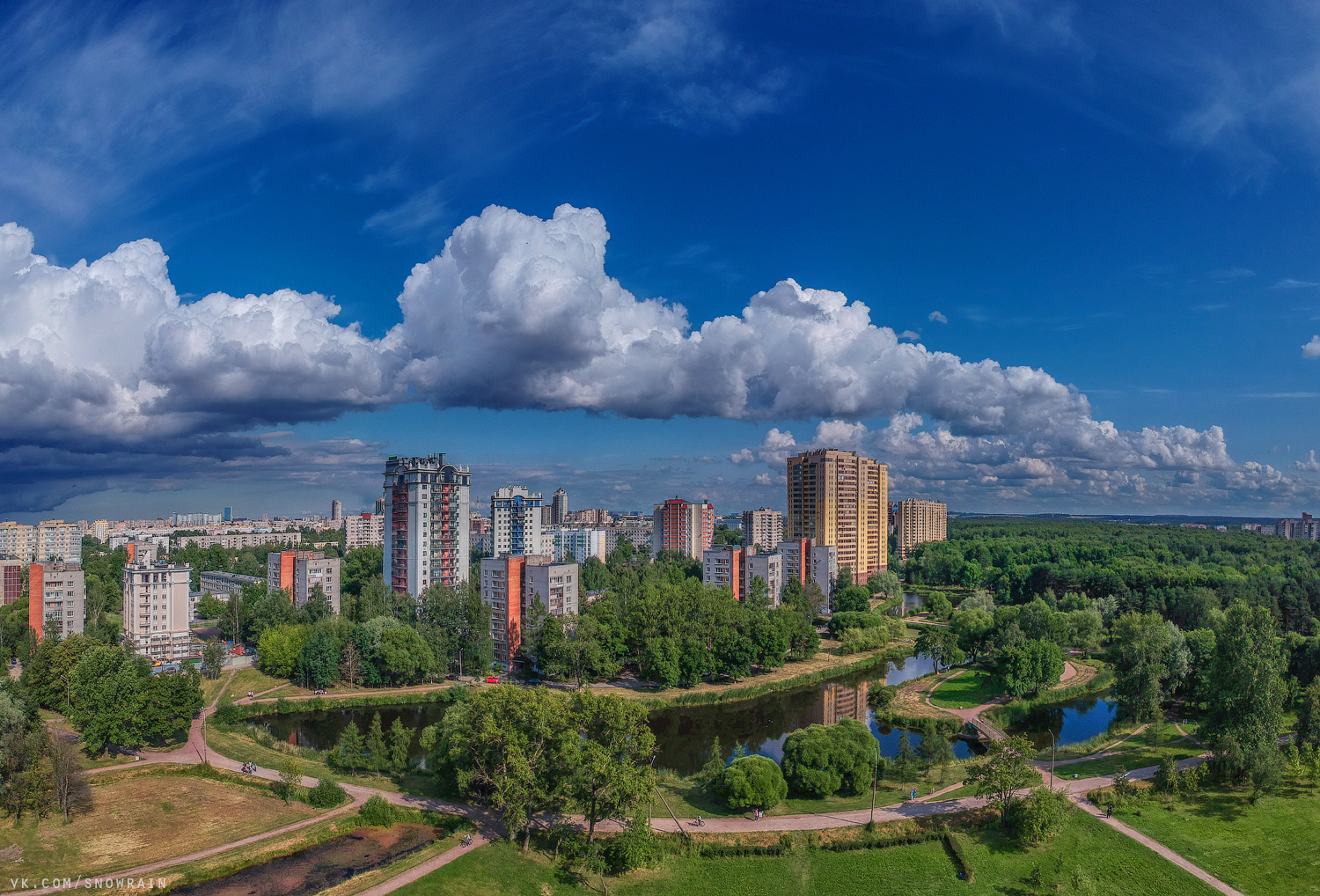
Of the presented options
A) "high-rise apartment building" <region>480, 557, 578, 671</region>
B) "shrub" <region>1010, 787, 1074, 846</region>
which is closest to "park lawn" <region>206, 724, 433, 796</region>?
"high-rise apartment building" <region>480, 557, 578, 671</region>

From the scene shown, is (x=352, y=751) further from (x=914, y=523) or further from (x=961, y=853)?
(x=914, y=523)

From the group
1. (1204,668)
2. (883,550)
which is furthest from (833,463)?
(1204,668)

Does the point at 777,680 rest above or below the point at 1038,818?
below

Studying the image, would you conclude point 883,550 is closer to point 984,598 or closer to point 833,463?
point 833,463

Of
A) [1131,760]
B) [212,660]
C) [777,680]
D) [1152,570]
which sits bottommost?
[777,680]

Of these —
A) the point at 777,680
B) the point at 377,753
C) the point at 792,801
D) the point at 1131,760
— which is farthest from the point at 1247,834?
the point at 377,753

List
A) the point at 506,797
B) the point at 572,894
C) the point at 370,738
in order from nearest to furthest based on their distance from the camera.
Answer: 1. the point at 572,894
2. the point at 506,797
3. the point at 370,738
